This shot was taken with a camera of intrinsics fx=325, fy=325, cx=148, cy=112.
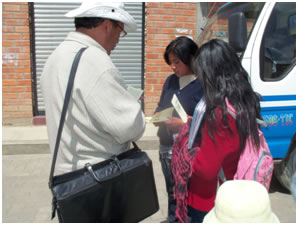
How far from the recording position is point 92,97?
157 cm

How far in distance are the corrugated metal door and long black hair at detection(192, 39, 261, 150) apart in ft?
13.6

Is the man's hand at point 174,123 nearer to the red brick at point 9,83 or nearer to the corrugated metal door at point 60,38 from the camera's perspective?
the corrugated metal door at point 60,38

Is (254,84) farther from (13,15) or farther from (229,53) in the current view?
(13,15)

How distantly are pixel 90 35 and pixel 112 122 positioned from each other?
20.0 inches

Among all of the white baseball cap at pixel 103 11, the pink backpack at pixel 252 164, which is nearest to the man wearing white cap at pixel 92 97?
the white baseball cap at pixel 103 11

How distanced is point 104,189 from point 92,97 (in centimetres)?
48

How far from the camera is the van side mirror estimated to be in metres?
2.92

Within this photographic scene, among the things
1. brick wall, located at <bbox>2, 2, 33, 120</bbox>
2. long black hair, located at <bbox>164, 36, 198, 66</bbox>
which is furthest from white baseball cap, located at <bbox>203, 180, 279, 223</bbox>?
brick wall, located at <bbox>2, 2, 33, 120</bbox>

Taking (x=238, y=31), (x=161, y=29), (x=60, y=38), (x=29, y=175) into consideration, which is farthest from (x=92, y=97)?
(x=60, y=38)

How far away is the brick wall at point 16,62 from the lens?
5.46 m

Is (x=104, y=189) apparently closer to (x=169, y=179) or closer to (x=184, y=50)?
(x=169, y=179)

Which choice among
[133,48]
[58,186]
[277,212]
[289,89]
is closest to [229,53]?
[58,186]

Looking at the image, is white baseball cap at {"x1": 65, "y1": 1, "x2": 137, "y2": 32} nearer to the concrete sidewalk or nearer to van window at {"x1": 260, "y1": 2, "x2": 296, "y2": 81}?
van window at {"x1": 260, "y1": 2, "x2": 296, "y2": 81}

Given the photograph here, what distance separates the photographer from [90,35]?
1755 millimetres
